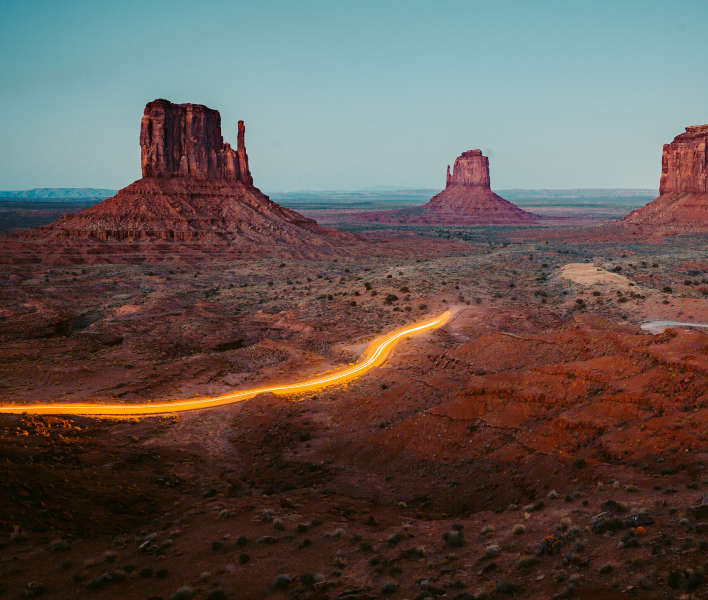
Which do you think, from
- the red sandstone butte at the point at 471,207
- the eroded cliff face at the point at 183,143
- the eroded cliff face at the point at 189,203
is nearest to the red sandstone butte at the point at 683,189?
the red sandstone butte at the point at 471,207

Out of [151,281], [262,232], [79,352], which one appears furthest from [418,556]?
[262,232]

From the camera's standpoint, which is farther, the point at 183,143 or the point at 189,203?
the point at 183,143

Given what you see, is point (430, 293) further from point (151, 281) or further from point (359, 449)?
point (151, 281)

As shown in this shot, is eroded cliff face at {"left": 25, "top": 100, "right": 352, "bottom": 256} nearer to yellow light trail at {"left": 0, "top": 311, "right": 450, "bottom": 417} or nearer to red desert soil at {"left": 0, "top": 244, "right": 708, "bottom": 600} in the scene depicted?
red desert soil at {"left": 0, "top": 244, "right": 708, "bottom": 600}

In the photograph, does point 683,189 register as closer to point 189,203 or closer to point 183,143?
point 189,203

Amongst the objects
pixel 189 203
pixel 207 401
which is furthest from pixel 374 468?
pixel 189 203

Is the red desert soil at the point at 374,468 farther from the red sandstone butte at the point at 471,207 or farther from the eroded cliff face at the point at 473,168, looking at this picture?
the eroded cliff face at the point at 473,168
